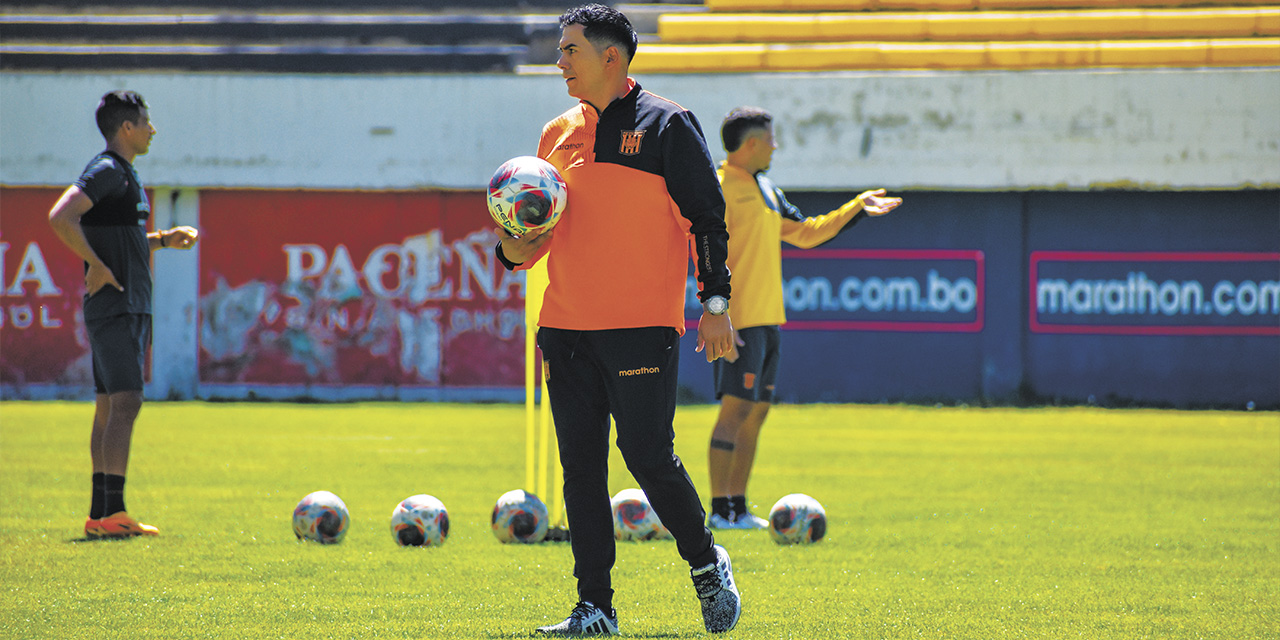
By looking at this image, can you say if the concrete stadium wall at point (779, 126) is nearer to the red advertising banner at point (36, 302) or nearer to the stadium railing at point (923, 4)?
the red advertising banner at point (36, 302)

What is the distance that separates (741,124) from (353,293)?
12.4 metres

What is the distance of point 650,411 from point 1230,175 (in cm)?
1570

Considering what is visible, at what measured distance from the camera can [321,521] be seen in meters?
7.04

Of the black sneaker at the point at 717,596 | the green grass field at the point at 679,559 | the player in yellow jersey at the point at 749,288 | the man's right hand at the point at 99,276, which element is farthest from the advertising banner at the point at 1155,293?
the black sneaker at the point at 717,596

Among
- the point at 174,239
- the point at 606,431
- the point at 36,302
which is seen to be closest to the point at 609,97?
the point at 606,431

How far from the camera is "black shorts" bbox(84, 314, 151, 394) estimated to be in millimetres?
7168

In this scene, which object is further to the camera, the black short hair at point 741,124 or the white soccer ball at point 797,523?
the black short hair at point 741,124

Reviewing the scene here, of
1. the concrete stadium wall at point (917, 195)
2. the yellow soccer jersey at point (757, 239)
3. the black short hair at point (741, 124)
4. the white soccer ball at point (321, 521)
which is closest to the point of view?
the white soccer ball at point (321, 521)

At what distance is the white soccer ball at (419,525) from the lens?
6930 mm

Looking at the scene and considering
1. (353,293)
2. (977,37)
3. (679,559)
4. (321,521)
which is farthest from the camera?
(977,37)

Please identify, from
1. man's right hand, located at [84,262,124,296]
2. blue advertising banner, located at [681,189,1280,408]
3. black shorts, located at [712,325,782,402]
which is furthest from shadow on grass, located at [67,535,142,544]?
blue advertising banner, located at [681,189,1280,408]

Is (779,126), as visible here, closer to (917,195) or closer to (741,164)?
(917,195)

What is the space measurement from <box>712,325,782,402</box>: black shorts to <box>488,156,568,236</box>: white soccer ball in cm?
314

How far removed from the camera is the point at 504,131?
19.0 meters
